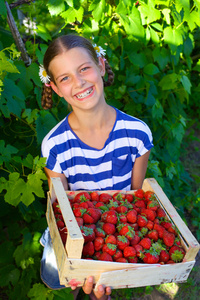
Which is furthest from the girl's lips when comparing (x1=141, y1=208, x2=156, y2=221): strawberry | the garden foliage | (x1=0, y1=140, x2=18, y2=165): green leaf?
(x1=141, y1=208, x2=156, y2=221): strawberry

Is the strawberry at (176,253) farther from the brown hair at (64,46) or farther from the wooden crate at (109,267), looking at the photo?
the brown hair at (64,46)

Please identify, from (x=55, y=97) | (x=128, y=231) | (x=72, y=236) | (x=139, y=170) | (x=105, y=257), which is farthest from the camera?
(x=55, y=97)

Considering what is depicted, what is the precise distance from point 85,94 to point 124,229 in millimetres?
798

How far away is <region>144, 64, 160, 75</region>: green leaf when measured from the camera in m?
2.67

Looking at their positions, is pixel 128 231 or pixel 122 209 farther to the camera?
pixel 122 209

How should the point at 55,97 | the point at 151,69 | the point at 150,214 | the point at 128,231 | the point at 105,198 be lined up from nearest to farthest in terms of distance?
the point at 128,231, the point at 150,214, the point at 105,198, the point at 55,97, the point at 151,69

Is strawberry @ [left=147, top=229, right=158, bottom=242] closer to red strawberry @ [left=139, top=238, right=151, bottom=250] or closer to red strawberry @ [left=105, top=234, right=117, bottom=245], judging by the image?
red strawberry @ [left=139, top=238, right=151, bottom=250]

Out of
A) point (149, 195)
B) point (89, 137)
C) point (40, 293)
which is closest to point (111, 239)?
point (149, 195)

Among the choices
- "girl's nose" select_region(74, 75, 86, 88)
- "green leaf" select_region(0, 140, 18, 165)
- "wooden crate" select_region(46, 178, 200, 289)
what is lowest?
"wooden crate" select_region(46, 178, 200, 289)

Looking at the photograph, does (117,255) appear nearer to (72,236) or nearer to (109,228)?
(109,228)

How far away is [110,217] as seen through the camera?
4.88ft

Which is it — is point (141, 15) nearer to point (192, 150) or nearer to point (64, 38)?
point (64, 38)

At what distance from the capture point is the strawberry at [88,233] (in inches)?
54.6

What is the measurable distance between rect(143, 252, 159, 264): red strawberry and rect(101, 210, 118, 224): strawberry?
219mm
